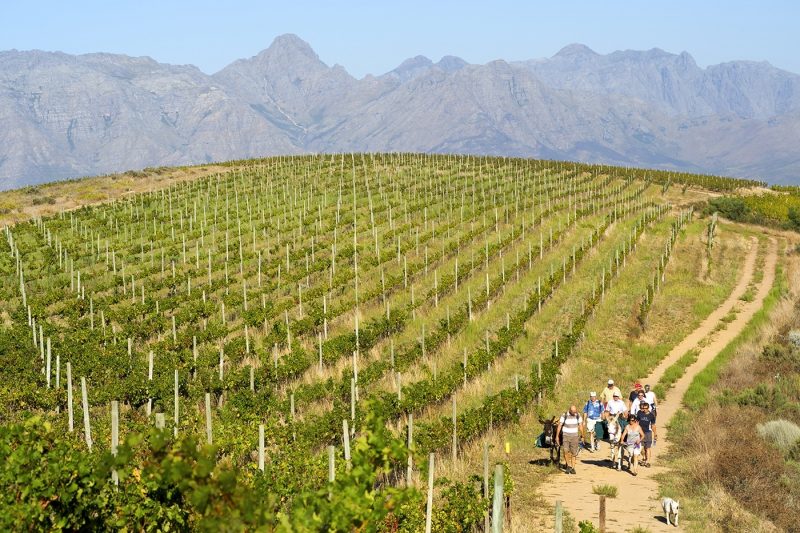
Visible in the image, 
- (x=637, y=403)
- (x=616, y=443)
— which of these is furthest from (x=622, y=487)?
(x=637, y=403)

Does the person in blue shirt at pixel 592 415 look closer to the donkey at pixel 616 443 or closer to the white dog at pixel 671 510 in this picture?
the donkey at pixel 616 443

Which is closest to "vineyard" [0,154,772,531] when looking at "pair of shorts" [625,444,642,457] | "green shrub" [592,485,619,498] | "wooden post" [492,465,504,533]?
"wooden post" [492,465,504,533]

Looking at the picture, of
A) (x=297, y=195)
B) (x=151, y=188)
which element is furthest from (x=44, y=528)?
(x=151, y=188)

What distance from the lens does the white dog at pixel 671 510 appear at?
17125mm

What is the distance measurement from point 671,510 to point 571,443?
156 inches

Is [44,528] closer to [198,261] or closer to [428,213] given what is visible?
[198,261]

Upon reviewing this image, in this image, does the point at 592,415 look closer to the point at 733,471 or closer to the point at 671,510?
the point at 733,471

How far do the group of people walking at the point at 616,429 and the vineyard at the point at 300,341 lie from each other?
237 cm

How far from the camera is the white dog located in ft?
56.2

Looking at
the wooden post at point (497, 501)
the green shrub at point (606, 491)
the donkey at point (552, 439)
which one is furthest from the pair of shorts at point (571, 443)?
the wooden post at point (497, 501)

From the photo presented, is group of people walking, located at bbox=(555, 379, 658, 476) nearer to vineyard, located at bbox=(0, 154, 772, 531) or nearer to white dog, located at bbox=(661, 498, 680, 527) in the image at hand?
vineyard, located at bbox=(0, 154, 772, 531)

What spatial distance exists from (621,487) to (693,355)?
15093 mm

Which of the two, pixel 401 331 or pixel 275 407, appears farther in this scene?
pixel 401 331

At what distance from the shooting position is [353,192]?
75562 millimetres
